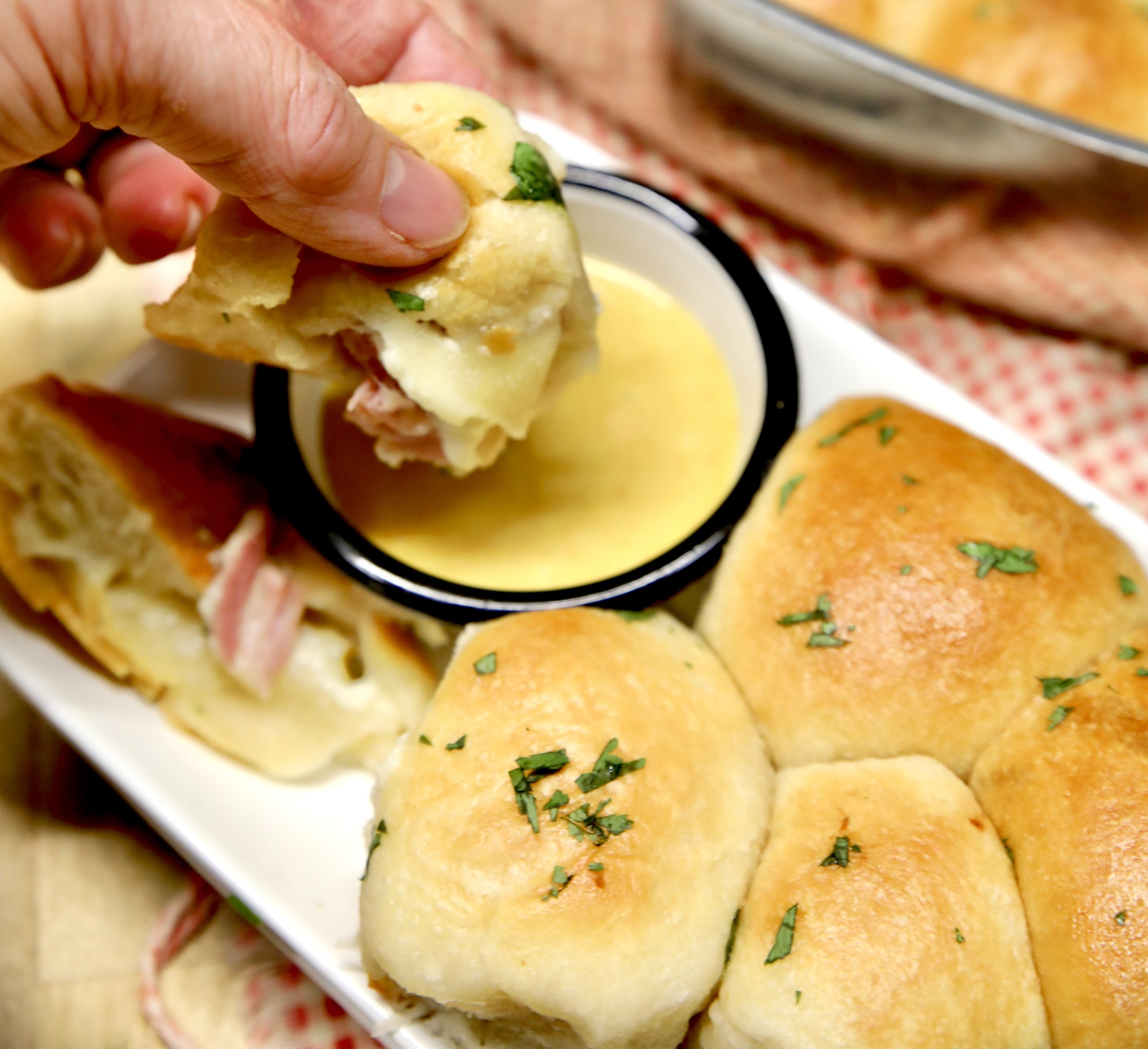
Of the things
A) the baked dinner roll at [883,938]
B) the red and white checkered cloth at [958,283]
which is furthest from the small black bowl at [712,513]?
the red and white checkered cloth at [958,283]

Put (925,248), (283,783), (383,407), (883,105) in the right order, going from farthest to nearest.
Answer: (925,248) → (883,105) → (283,783) → (383,407)

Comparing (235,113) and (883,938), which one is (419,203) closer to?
(235,113)

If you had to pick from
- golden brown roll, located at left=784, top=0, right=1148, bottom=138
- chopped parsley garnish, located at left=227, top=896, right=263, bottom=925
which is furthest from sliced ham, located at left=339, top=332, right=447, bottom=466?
golden brown roll, located at left=784, top=0, right=1148, bottom=138

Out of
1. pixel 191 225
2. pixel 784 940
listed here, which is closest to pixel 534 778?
pixel 784 940

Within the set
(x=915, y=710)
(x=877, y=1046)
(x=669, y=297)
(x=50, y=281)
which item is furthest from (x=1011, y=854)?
(x=50, y=281)

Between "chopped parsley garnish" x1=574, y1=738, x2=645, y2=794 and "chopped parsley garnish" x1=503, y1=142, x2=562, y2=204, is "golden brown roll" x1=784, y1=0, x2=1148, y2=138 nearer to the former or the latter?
"chopped parsley garnish" x1=503, y1=142, x2=562, y2=204

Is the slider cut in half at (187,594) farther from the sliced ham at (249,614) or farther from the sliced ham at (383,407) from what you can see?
the sliced ham at (383,407)
